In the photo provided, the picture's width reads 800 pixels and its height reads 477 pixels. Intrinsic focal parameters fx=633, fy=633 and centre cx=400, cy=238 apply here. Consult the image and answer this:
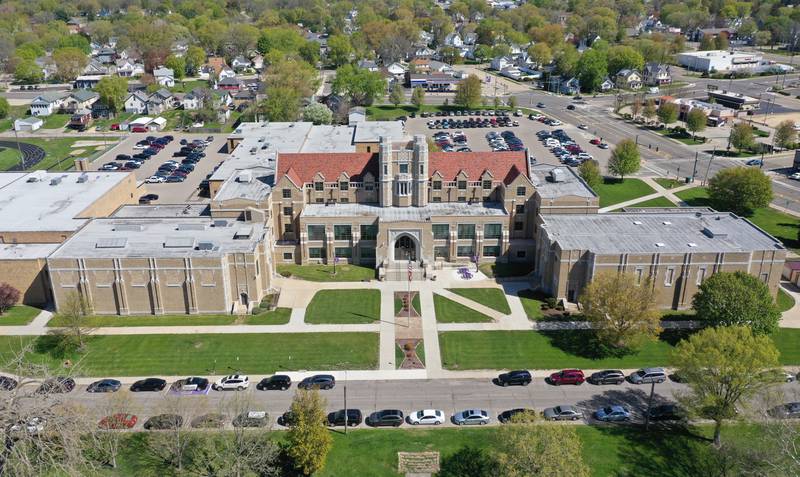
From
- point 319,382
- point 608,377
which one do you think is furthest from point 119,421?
point 608,377

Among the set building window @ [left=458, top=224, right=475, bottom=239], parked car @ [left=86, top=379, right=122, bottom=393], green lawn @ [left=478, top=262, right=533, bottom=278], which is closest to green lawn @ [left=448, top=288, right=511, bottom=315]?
green lawn @ [left=478, top=262, right=533, bottom=278]

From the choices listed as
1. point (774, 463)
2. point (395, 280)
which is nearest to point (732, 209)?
point (395, 280)

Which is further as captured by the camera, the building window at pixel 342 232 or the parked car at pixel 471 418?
the building window at pixel 342 232

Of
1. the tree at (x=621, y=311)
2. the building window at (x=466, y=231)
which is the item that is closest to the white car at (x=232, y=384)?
the tree at (x=621, y=311)

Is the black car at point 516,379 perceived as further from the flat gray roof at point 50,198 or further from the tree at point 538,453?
Result: the flat gray roof at point 50,198

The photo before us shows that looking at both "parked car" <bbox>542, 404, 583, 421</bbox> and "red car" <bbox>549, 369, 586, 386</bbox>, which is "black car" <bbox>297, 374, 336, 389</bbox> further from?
"red car" <bbox>549, 369, 586, 386</bbox>

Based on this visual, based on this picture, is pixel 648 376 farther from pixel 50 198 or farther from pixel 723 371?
pixel 50 198

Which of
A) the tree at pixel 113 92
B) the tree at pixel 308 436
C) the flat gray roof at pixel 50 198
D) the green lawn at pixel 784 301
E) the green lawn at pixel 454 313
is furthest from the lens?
the tree at pixel 113 92
